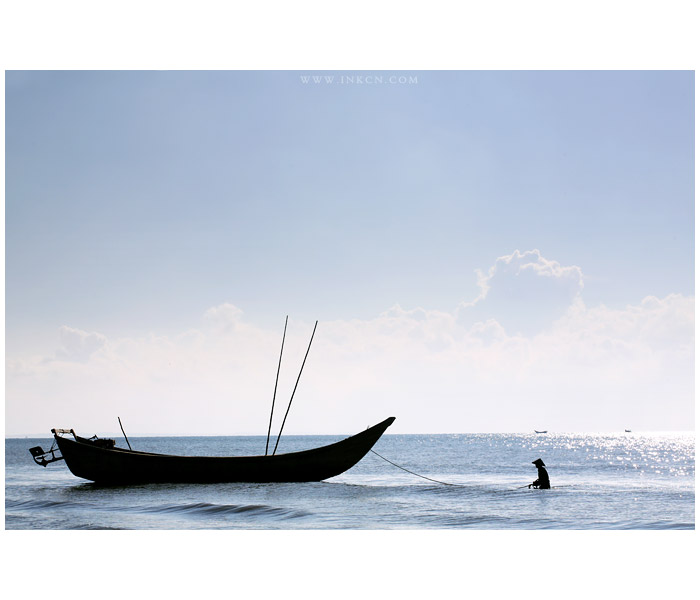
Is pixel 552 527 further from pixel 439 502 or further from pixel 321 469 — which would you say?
pixel 321 469

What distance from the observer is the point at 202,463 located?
16.6 meters

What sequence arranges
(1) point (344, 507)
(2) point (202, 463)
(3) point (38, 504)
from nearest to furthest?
(1) point (344, 507), (3) point (38, 504), (2) point (202, 463)

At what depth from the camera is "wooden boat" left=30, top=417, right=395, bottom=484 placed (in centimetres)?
1652

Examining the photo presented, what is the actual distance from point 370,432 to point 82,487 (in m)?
7.73

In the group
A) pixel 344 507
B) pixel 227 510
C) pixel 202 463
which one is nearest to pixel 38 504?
pixel 202 463

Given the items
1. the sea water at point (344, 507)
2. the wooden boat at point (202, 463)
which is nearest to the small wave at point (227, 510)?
the sea water at point (344, 507)

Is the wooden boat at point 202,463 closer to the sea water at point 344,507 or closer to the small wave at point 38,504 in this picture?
the sea water at point 344,507

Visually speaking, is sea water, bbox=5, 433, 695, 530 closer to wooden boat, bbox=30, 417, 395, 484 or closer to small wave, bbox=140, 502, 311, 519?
small wave, bbox=140, 502, 311, 519

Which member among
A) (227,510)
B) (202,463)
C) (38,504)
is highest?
(202,463)

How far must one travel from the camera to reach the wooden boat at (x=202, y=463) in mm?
16516

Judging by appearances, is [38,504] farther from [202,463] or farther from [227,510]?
[227,510]

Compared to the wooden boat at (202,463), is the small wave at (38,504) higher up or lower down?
lower down

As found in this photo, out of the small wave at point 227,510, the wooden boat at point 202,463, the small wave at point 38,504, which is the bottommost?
the small wave at point 38,504
